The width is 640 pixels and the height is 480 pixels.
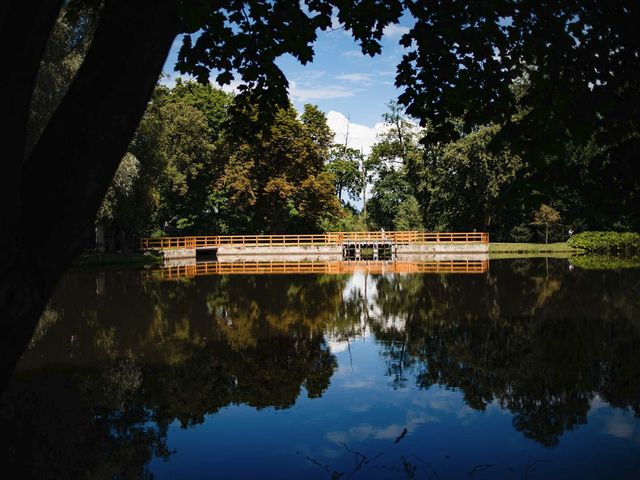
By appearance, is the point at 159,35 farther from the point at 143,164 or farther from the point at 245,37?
the point at 143,164

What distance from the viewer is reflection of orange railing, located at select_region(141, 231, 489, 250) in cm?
4578

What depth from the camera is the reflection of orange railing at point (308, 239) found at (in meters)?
45.8

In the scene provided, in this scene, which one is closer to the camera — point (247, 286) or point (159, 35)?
point (159, 35)

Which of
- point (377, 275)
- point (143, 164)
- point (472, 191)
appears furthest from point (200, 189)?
point (377, 275)

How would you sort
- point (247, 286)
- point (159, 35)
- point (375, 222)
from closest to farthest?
point (159, 35), point (247, 286), point (375, 222)

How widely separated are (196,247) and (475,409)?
39285 mm

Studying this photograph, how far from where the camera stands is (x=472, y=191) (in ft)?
156

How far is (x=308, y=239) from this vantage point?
48906mm

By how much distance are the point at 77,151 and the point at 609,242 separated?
4265 cm

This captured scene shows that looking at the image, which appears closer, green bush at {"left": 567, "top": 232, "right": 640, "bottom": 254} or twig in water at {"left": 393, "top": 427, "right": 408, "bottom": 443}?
twig in water at {"left": 393, "top": 427, "right": 408, "bottom": 443}

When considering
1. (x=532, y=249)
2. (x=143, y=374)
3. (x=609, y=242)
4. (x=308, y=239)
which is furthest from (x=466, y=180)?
(x=143, y=374)

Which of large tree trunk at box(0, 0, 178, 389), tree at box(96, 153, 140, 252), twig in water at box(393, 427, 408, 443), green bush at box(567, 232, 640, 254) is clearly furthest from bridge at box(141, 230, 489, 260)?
large tree trunk at box(0, 0, 178, 389)

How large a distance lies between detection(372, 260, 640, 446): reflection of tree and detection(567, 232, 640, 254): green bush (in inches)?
887

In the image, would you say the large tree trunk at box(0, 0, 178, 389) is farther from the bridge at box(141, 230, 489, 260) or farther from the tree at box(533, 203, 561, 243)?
the tree at box(533, 203, 561, 243)
